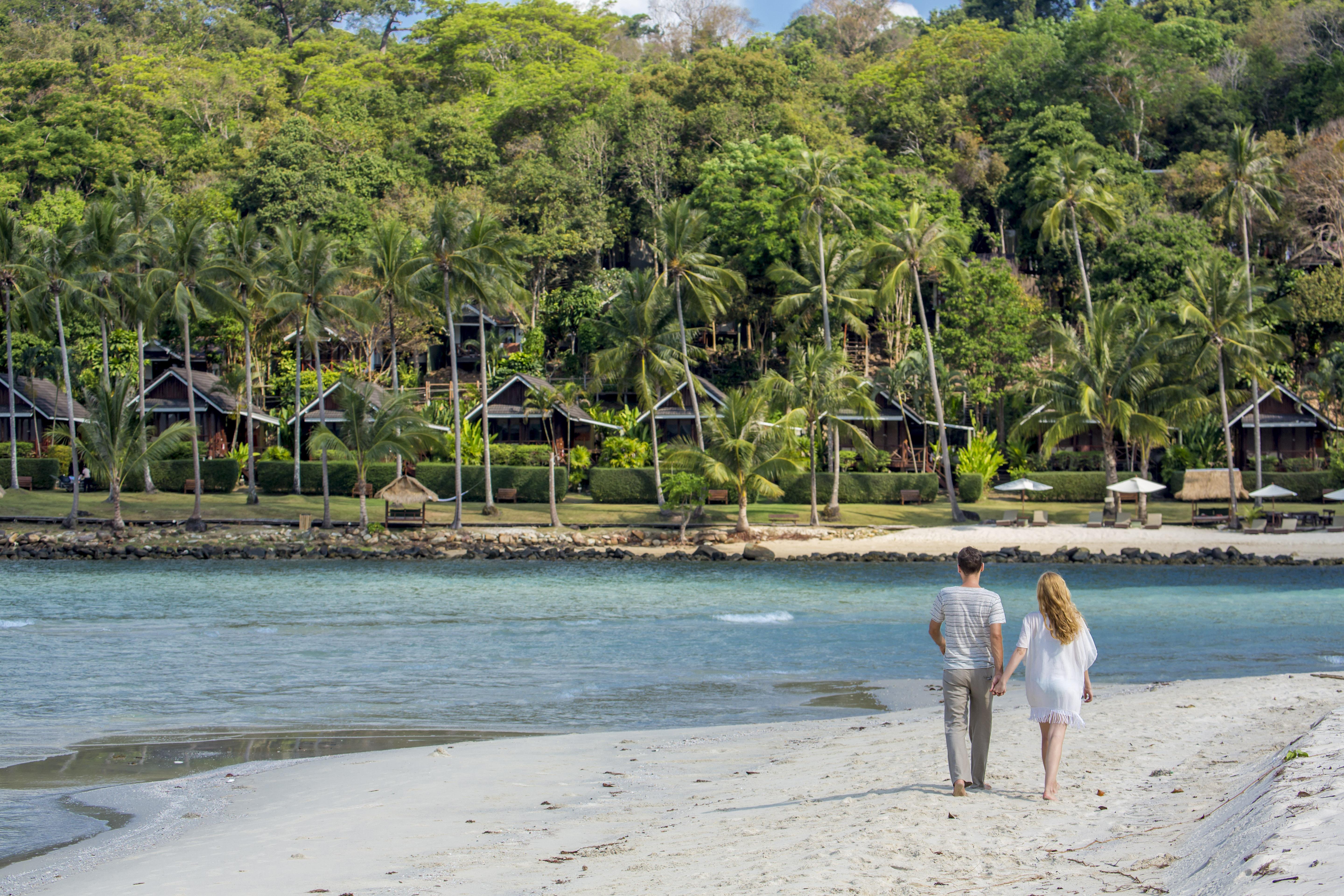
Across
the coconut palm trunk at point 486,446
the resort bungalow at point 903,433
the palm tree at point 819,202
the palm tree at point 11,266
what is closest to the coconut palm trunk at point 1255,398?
the resort bungalow at point 903,433

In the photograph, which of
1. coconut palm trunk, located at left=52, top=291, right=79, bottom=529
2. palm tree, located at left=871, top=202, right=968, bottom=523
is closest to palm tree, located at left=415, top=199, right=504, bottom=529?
coconut palm trunk, located at left=52, top=291, right=79, bottom=529

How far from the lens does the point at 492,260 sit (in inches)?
1709

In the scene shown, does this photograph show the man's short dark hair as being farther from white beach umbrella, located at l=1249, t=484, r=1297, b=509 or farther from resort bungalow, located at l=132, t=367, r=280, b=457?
resort bungalow, located at l=132, t=367, r=280, b=457

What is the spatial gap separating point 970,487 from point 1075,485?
4.50 m

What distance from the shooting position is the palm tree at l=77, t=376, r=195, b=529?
41000 mm

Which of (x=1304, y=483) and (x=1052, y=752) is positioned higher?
(x=1304, y=483)

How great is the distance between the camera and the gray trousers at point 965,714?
8.29 meters

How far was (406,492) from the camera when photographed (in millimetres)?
43094

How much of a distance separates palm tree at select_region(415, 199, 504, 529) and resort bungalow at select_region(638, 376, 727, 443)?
10.6 meters

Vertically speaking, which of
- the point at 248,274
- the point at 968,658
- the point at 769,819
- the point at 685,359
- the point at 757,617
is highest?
the point at 248,274

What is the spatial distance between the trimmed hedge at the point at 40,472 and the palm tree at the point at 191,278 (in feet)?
20.9

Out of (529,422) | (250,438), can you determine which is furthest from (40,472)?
(529,422)

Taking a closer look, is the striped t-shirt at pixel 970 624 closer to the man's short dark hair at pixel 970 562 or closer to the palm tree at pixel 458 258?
the man's short dark hair at pixel 970 562

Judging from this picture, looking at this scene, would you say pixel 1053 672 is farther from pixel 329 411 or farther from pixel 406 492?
pixel 329 411
